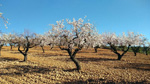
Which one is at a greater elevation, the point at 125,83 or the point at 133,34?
the point at 133,34

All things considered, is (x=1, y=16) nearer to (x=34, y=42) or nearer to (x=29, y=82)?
(x=29, y=82)

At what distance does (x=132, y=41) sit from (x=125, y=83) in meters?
21.0

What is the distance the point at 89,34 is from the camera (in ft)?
48.4

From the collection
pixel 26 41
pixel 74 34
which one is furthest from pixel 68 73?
pixel 26 41

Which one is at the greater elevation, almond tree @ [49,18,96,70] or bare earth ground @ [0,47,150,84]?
almond tree @ [49,18,96,70]

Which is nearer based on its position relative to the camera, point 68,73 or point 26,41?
point 68,73

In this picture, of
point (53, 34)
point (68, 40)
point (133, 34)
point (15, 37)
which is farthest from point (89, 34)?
point (133, 34)

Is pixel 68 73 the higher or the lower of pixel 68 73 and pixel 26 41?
the lower

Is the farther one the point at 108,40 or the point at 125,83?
the point at 108,40

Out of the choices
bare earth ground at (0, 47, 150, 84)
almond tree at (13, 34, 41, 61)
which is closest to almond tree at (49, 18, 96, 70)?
bare earth ground at (0, 47, 150, 84)

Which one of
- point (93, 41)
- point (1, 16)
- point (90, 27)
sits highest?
point (90, 27)

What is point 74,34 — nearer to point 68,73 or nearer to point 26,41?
point 68,73

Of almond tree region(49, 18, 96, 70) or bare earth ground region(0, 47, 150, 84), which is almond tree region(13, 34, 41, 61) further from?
almond tree region(49, 18, 96, 70)

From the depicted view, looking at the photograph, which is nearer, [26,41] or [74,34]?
[74,34]
